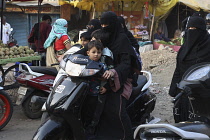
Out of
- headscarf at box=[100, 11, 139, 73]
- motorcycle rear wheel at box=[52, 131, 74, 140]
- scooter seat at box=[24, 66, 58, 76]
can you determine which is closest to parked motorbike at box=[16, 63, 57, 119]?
scooter seat at box=[24, 66, 58, 76]

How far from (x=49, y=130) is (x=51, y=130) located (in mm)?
21

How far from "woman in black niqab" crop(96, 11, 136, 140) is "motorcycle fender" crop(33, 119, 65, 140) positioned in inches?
26.8

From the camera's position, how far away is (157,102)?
7176 millimetres

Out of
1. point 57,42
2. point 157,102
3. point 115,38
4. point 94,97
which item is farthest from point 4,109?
point 157,102

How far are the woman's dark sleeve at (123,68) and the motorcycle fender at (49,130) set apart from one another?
87 centimetres

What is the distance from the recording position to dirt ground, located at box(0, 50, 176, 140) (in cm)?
526

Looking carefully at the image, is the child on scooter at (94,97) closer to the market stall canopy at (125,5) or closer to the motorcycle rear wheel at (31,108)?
the motorcycle rear wheel at (31,108)

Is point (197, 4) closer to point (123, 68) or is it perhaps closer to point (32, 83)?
point (32, 83)

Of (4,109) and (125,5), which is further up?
(125,5)

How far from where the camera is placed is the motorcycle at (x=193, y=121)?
2.52 m

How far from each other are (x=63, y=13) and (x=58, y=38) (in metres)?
11.1

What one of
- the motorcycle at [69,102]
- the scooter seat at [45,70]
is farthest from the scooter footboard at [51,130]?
the scooter seat at [45,70]

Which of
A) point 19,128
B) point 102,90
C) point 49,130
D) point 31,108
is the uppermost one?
point 102,90

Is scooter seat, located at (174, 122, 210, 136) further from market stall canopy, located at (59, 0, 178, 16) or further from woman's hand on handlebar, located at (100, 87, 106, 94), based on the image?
market stall canopy, located at (59, 0, 178, 16)
